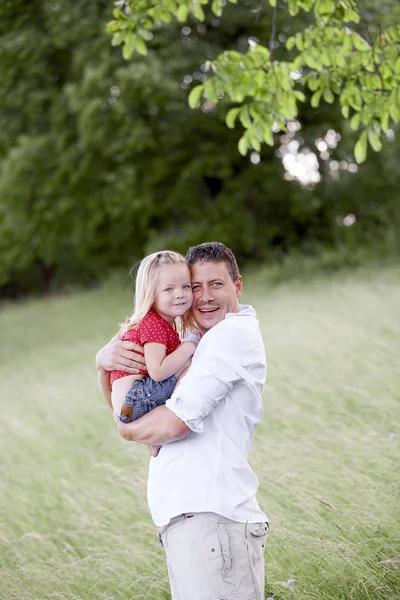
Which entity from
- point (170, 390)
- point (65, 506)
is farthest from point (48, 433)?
point (170, 390)

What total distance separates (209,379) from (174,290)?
467 mm

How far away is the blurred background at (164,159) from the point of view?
673 inches

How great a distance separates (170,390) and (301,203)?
55.8ft

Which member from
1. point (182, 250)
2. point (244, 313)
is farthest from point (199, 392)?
point (182, 250)

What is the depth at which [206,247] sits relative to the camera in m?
3.10

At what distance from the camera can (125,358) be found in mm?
3150

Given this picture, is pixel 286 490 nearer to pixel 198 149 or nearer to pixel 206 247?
pixel 206 247

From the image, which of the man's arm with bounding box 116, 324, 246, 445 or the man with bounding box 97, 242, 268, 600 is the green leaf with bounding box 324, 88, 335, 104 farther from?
the man's arm with bounding box 116, 324, 246, 445

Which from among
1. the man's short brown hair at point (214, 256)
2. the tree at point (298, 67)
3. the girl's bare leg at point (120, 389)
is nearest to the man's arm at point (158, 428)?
the girl's bare leg at point (120, 389)

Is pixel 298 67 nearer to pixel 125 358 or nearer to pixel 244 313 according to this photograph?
pixel 244 313

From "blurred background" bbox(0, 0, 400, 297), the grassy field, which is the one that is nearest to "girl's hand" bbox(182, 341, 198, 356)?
the grassy field

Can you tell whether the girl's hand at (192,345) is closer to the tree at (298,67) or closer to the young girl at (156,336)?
the young girl at (156,336)

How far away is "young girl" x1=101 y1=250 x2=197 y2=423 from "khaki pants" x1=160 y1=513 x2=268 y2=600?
0.48m

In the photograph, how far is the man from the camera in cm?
274
